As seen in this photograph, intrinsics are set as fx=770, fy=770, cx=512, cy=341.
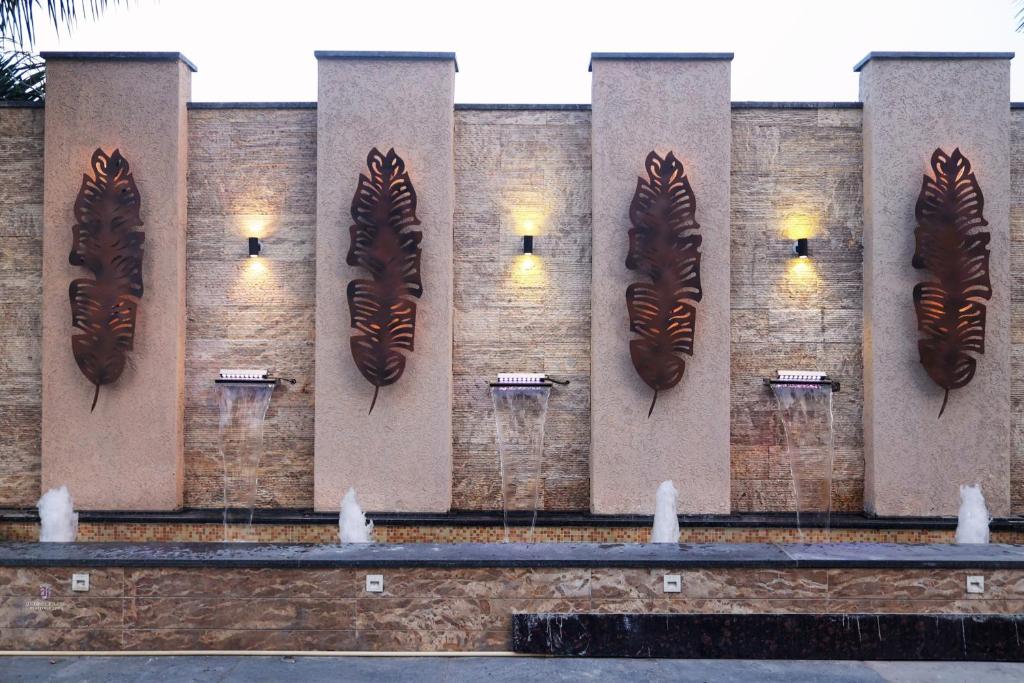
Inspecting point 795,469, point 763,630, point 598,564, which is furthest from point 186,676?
point 795,469

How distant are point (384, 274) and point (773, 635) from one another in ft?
17.0

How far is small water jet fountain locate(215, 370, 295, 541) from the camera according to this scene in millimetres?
8633

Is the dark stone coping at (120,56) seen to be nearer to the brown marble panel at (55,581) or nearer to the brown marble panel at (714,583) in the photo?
the brown marble panel at (55,581)

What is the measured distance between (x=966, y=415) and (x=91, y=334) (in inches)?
375

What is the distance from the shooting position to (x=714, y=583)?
5391 millimetres

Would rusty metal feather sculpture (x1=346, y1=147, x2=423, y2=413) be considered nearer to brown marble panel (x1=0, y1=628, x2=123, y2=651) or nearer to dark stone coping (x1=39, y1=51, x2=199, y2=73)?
dark stone coping (x1=39, y1=51, x2=199, y2=73)

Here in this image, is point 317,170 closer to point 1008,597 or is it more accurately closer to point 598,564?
point 598,564

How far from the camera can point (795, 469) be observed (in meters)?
8.55

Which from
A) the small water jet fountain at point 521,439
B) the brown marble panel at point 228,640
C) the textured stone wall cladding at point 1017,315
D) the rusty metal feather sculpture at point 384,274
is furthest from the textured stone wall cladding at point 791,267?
the brown marble panel at point 228,640

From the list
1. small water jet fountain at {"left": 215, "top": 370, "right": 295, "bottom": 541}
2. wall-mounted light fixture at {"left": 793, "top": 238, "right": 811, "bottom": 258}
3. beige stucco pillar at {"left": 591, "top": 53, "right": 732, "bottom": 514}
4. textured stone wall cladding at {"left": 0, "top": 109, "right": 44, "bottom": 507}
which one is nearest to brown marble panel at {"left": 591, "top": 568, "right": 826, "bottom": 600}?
beige stucco pillar at {"left": 591, "top": 53, "right": 732, "bottom": 514}

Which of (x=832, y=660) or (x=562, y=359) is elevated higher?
(x=562, y=359)

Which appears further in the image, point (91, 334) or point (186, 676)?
point (91, 334)

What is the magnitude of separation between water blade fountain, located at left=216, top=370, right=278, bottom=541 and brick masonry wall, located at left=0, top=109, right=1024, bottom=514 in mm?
127

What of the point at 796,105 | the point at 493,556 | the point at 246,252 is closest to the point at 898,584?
the point at 493,556
